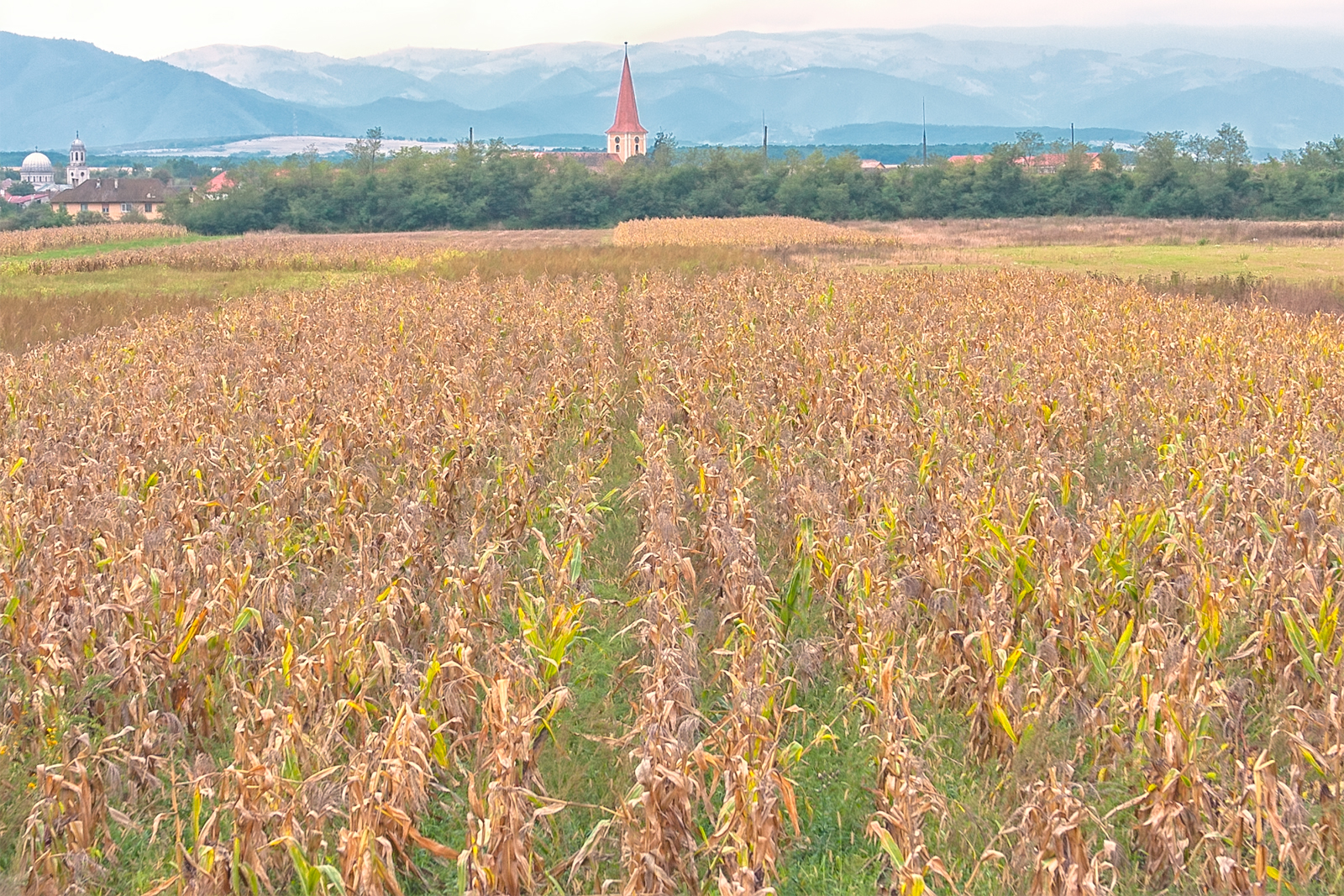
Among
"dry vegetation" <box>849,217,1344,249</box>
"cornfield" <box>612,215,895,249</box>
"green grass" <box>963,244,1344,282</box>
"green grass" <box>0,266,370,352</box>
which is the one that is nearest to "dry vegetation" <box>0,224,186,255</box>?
"green grass" <box>0,266,370,352</box>

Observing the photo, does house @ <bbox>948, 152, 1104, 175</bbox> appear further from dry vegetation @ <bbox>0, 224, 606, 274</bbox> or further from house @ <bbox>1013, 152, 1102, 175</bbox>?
dry vegetation @ <bbox>0, 224, 606, 274</bbox>

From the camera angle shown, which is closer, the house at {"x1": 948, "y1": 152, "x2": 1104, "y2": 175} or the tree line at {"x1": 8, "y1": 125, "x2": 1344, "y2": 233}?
the tree line at {"x1": 8, "y1": 125, "x2": 1344, "y2": 233}

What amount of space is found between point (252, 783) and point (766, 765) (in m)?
1.83

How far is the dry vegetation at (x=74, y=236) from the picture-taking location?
146ft

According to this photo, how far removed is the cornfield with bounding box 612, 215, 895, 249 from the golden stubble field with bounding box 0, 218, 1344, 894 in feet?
99.3

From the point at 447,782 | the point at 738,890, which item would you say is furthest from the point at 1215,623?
the point at 447,782

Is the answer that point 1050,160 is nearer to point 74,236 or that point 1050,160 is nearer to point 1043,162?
point 1043,162

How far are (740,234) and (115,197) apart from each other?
277 feet

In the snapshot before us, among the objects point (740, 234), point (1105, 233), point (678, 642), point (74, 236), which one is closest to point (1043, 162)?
point (1105, 233)

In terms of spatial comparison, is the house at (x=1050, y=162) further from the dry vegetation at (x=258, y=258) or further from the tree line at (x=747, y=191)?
the dry vegetation at (x=258, y=258)

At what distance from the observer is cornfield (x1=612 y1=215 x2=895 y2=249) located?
42875 millimetres

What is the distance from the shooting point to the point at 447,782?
16.1ft

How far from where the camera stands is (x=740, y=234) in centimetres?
4800

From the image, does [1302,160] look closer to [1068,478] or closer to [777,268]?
A: [777,268]
